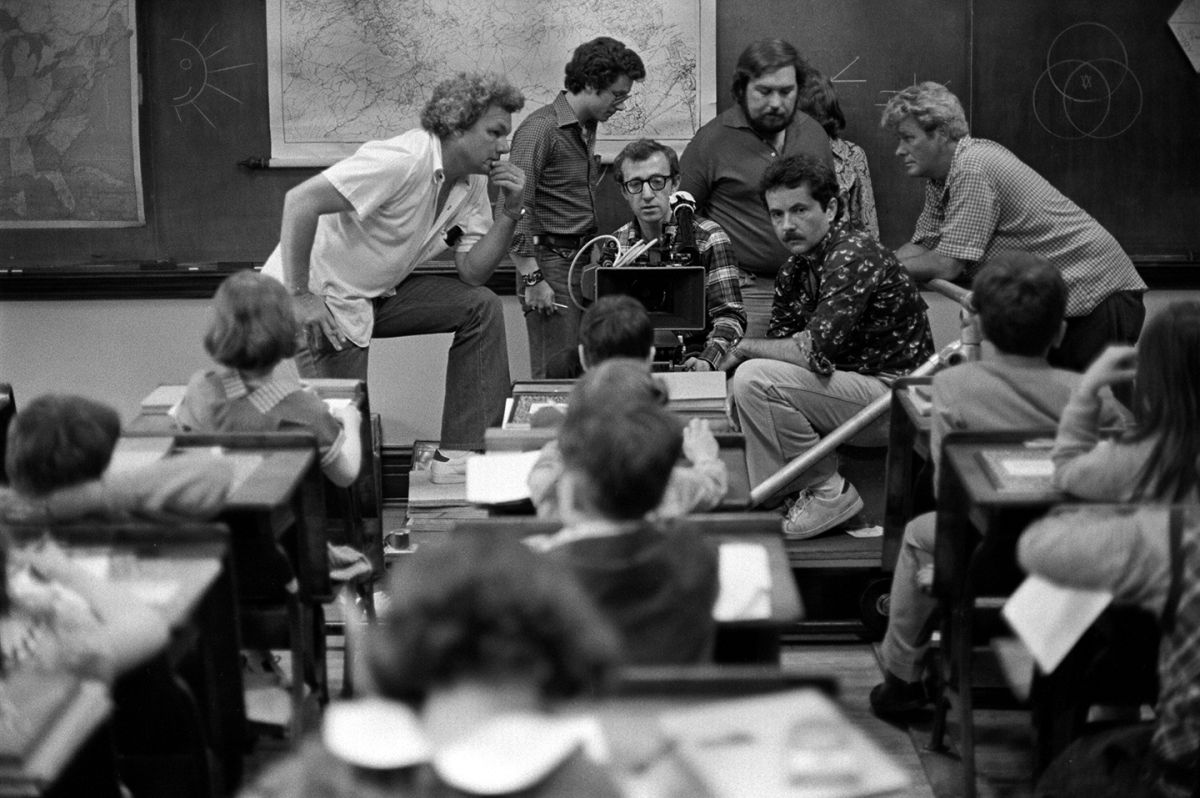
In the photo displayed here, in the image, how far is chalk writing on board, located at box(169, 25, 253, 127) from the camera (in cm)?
569

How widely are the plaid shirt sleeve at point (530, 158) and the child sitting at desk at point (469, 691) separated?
12.9ft

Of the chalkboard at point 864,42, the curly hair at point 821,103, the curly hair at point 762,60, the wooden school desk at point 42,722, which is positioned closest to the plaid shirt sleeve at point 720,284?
the curly hair at point 762,60

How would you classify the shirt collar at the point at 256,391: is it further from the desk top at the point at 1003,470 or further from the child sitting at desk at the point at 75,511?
the desk top at the point at 1003,470

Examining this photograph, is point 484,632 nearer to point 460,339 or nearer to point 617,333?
point 617,333

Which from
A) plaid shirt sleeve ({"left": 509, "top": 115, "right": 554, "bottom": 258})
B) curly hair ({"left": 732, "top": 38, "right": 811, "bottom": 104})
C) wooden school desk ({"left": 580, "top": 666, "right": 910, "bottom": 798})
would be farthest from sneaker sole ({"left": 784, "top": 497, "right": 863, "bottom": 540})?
wooden school desk ({"left": 580, "top": 666, "right": 910, "bottom": 798})

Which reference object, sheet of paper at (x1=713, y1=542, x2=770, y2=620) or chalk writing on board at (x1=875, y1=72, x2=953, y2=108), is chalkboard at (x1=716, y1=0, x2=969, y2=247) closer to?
chalk writing on board at (x1=875, y1=72, x2=953, y2=108)

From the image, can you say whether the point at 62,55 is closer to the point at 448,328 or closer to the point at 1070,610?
the point at 448,328

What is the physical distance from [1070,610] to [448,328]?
3004 millimetres

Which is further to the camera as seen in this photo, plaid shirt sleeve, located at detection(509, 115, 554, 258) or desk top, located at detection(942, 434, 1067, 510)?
plaid shirt sleeve, located at detection(509, 115, 554, 258)

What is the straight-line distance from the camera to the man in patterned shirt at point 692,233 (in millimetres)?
4723

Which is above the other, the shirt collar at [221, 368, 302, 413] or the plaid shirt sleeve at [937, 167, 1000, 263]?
the plaid shirt sleeve at [937, 167, 1000, 263]

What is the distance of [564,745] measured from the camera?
1.35 meters

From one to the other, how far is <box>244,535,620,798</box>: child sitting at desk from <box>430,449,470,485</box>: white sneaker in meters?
3.80

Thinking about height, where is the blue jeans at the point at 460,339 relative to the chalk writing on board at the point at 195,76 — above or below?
below
